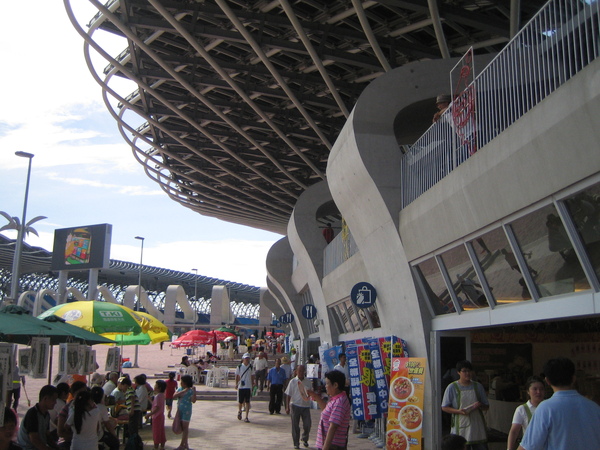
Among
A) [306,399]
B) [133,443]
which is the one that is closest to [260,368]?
[306,399]

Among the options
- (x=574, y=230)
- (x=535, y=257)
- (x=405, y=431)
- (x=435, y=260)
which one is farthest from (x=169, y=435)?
A: (x=574, y=230)

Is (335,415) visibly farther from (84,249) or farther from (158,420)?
(84,249)

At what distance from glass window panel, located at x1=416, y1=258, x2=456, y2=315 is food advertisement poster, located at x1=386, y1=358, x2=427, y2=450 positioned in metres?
1.27

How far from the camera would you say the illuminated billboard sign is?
57.6 meters

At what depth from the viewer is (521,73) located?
8242 mm

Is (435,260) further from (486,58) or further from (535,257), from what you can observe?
(486,58)

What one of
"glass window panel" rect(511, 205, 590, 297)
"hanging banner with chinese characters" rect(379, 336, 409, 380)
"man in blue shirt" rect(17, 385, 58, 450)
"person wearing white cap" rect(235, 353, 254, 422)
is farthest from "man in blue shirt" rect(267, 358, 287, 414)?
"glass window panel" rect(511, 205, 590, 297)

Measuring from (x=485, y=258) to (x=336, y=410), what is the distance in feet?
13.5

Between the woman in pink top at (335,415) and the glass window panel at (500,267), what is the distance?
336 centimetres

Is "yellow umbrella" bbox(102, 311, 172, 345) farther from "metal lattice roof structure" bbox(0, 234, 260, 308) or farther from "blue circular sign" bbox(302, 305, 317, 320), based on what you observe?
"metal lattice roof structure" bbox(0, 234, 260, 308)

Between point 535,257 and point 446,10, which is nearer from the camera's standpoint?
point 535,257

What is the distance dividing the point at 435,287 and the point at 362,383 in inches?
96.9

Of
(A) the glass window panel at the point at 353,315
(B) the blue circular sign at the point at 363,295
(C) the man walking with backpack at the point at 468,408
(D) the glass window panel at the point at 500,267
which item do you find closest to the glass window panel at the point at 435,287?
(D) the glass window panel at the point at 500,267

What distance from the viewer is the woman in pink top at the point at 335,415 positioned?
5.99 meters
